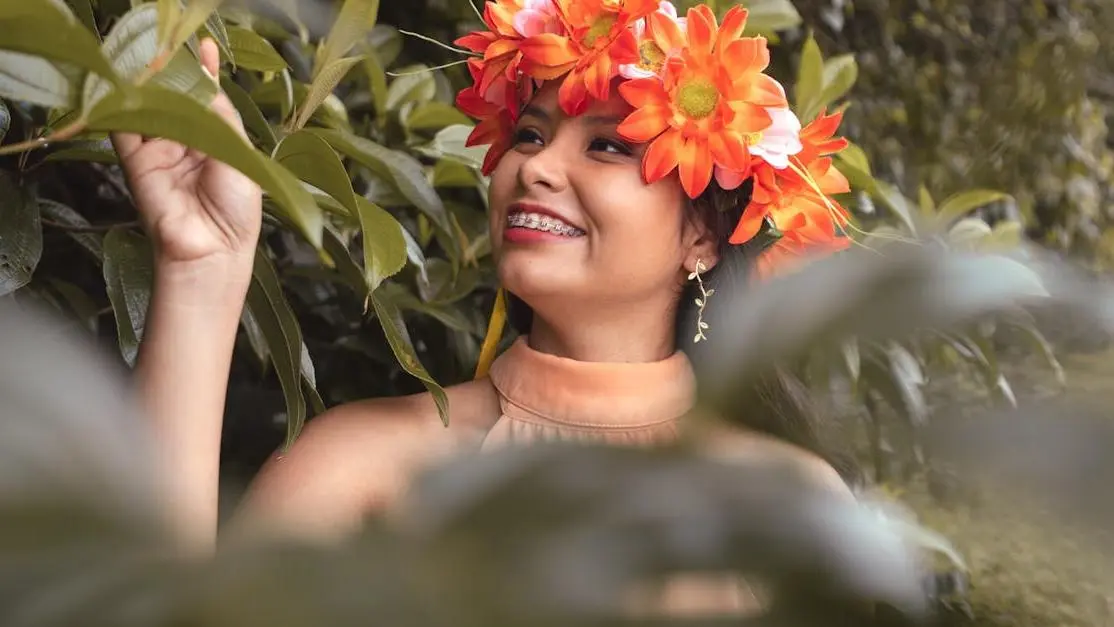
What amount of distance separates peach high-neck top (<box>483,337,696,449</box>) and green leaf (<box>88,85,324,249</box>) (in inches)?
16.8

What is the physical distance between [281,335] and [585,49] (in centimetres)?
32

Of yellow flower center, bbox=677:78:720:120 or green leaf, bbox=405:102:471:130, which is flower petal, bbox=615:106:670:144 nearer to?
yellow flower center, bbox=677:78:720:120

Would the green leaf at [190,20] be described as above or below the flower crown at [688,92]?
above

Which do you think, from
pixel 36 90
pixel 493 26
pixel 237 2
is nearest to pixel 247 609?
pixel 36 90

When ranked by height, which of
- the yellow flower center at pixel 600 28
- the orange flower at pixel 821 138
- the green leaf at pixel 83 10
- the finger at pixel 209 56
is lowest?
the orange flower at pixel 821 138

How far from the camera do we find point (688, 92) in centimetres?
75

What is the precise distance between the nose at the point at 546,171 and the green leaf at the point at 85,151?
28 cm

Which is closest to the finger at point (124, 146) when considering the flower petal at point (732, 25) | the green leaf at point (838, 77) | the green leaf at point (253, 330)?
the green leaf at point (253, 330)

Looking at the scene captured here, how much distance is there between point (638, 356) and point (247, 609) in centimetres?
70

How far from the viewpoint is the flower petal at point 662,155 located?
2.43 feet

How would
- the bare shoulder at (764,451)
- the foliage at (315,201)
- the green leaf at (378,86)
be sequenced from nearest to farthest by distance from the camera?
1. the bare shoulder at (764,451)
2. the foliage at (315,201)
3. the green leaf at (378,86)

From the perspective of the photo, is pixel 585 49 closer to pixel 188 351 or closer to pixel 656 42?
pixel 656 42

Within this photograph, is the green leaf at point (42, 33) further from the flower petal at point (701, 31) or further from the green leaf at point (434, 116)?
the green leaf at point (434, 116)

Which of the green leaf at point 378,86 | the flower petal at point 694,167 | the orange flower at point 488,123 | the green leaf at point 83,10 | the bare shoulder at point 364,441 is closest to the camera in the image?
the green leaf at point 83,10
